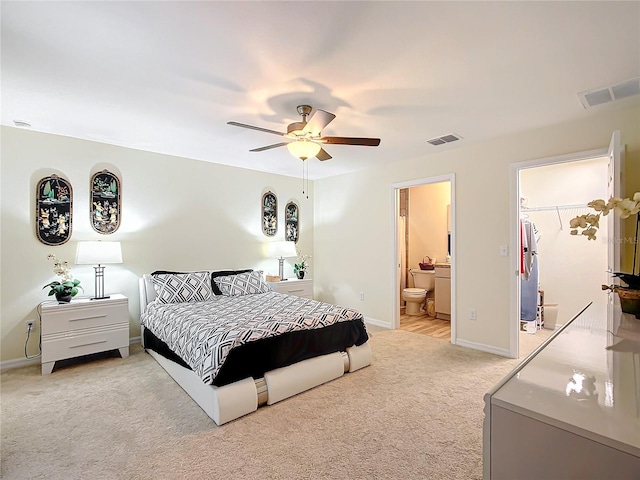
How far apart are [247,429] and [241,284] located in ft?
7.77

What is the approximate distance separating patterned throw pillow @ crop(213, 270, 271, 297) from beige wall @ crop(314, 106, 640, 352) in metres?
1.60

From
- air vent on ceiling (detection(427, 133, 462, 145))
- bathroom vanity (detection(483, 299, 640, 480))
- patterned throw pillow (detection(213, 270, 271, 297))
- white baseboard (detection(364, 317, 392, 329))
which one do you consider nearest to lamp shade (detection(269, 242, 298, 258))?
patterned throw pillow (detection(213, 270, 271, 297))

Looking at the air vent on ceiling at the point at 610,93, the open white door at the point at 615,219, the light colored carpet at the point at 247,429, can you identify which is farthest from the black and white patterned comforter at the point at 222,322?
the air vent on ceiling at the point at 610,93

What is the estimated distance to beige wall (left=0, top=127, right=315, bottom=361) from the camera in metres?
3.35

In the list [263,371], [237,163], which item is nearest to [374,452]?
[263,371]

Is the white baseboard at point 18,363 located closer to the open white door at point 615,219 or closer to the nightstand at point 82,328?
the nightstand at point 82,328

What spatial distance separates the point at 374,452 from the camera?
1.98 meters

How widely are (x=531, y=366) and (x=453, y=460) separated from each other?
1.32m

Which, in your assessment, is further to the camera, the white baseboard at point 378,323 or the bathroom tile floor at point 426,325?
the white baseboard at point 378,323

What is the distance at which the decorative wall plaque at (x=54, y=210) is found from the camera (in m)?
3.48

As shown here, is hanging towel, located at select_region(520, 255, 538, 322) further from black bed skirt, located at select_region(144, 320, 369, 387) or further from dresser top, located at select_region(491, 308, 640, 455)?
dresser top, located at select_region(491, 308, 640, 455)

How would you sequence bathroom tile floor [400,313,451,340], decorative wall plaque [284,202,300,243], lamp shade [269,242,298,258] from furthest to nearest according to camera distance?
decorative wall plaque [284,202,300,243]
lamp shade [269,242,298,258]
bathroom tile floor [400,313,451,340]

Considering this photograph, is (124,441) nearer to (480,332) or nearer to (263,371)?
(263,371)

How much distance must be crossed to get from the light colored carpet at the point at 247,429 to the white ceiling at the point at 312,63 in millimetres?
2501
